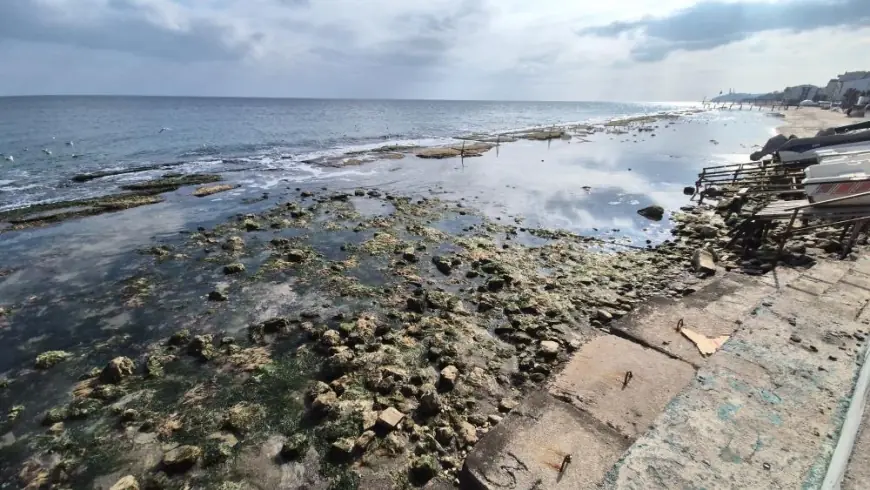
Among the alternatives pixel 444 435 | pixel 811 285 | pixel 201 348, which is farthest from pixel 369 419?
pixel 811 285

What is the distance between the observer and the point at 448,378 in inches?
326

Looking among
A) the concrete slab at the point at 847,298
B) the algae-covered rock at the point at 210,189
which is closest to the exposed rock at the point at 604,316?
the concrete slab at the point at 847,298

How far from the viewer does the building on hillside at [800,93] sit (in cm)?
13638

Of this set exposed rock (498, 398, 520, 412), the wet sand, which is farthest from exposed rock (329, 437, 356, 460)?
the wet sand

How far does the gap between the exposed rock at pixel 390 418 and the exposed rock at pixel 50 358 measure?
8276 millimetres

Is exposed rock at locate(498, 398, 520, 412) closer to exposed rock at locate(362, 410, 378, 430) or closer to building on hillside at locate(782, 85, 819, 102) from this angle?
exposed rock at locate(362, 410, 378, 430)

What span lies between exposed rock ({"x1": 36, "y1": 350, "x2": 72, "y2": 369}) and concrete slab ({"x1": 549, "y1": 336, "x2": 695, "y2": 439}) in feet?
37.4

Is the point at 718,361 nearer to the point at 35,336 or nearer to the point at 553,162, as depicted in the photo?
the point at 35,336

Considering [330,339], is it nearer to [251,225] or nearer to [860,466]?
[860,466]

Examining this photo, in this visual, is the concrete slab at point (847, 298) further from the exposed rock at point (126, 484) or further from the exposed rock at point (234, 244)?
the exposed rock at point (234, 244)

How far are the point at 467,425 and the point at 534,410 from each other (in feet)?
5.04

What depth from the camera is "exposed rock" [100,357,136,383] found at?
864 cm

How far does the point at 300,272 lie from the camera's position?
14250 mm

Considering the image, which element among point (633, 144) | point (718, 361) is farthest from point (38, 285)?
point (633, 144)
